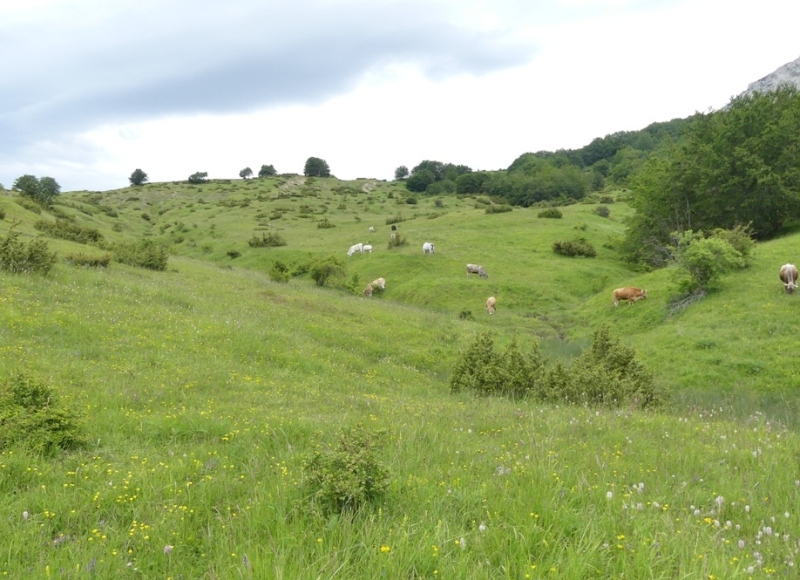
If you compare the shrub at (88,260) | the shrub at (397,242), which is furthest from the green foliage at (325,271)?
the shrub at (88,260)

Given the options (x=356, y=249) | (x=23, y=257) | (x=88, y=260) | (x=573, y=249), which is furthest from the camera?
(x=356, y=249)

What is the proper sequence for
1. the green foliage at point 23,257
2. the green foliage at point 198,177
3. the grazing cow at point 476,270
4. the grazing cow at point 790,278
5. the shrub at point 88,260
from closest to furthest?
the green foliage at point 23,257
the shrub at point 88,260
the grazing cow at point 790,278
the grazing cow at point 476,270
the green foliage at point 198,177

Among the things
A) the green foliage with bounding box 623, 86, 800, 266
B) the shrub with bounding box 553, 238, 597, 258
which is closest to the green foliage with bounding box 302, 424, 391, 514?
the green foliage with bounding box 623, 86, 800, 266

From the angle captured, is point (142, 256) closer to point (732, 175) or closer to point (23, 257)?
point (23, 257)

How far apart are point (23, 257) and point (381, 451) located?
18.7 m

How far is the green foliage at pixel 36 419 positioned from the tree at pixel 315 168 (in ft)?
523

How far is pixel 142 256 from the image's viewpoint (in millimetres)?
29047

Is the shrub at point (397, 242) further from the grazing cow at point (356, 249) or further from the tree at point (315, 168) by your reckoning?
the tree at point (315, 168)

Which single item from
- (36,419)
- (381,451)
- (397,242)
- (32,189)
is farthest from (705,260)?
(32,189)

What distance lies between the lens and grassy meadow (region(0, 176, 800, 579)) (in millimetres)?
3748

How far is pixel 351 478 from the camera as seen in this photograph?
181 inches

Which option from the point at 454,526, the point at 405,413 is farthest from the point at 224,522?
the point at 405,413

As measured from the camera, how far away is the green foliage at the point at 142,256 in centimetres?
2855

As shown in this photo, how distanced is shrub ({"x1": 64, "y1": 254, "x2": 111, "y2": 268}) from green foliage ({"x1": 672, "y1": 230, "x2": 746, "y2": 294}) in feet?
97.9
